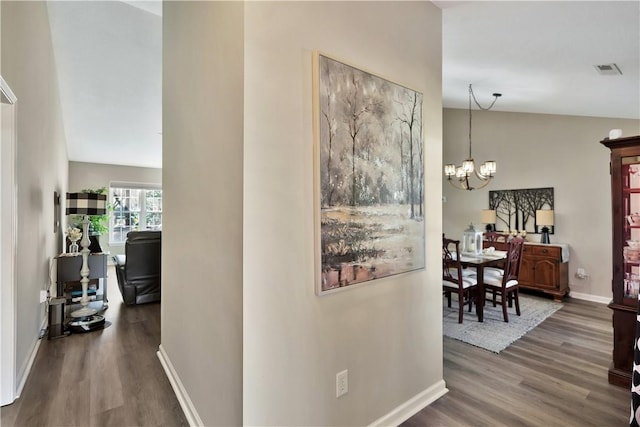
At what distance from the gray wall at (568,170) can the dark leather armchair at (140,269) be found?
5479mm

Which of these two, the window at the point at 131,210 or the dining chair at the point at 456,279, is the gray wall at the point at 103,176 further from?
the dining chair at the point at 456,279

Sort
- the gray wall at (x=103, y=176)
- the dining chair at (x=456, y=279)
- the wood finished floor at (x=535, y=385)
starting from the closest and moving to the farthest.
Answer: the wood finished floor at (x=535, y=385) < the dining chair at (x=456, y=279) < the gray wall at (x=103, y=176)

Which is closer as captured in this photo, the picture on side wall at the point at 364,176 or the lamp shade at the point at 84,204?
the picture on side wall at the point at 364,176

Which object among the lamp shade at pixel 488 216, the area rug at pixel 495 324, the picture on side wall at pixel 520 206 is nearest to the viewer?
the area rug at pixel 495 324

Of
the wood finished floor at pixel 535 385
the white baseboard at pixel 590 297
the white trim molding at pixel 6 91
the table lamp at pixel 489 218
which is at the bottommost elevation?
the wood finished floor at pixel 535 385

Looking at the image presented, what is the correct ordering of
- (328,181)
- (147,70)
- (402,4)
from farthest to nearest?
(147,70), (402,4), (328,181)

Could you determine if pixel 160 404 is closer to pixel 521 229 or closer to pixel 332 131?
pixel 332 131

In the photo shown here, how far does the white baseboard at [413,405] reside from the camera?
1888mm

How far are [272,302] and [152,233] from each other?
3769 millimetres

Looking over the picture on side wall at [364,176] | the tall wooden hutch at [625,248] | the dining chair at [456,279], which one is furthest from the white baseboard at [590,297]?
the picture on side wall at [364,176]

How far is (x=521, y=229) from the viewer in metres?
5.26

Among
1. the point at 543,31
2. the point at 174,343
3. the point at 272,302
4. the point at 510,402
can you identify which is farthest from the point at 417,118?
the point at 174,343

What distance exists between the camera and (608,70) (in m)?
2.78

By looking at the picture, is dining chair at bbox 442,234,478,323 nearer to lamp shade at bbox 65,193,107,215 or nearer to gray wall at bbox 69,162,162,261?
lamp shade at bbox 65,193,107,215
